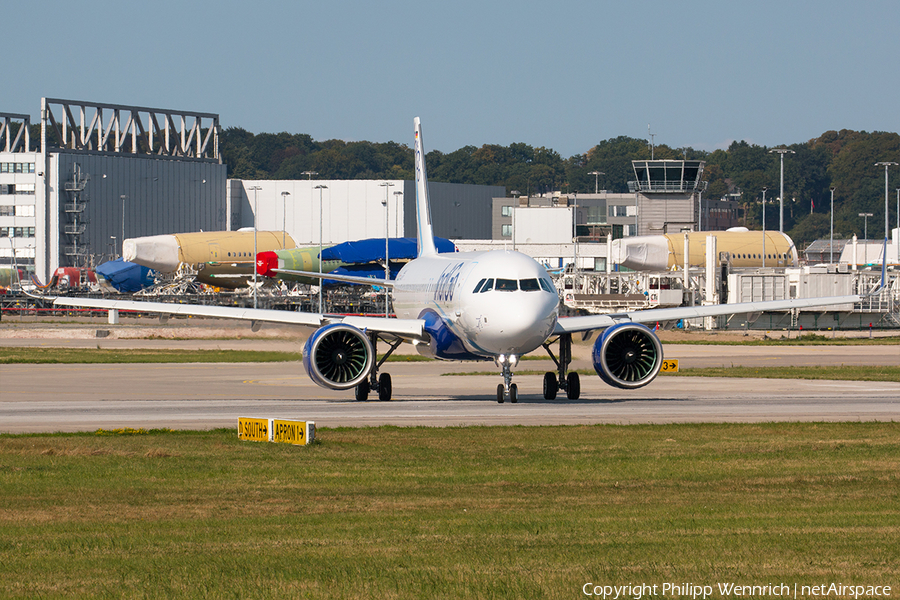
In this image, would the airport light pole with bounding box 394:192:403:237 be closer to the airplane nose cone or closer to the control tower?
the control tower

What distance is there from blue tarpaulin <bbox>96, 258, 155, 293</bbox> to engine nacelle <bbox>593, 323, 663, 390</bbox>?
109 meters

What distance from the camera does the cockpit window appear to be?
103 ft

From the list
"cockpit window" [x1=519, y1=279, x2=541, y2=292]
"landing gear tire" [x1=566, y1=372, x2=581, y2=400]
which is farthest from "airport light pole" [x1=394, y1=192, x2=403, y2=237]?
"cockpit window" [x1=519, y1=279, x2=541, y2=292]

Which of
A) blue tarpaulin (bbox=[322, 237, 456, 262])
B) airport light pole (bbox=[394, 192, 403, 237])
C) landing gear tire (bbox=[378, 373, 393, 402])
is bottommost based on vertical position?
landing gear tire (bbox=[378, 373, 393, 402])

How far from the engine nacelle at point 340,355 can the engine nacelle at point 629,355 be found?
6.52 m

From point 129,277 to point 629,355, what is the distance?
363ft

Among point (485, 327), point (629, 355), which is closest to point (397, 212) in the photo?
point (629, 355)

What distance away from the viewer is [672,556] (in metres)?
11.7

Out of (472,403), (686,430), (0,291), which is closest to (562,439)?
(686,430)

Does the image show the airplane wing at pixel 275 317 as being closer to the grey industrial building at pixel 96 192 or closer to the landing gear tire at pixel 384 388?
the landing gear tire at pixel 384 388

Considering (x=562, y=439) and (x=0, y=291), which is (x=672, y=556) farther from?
(x=0, y=291)
